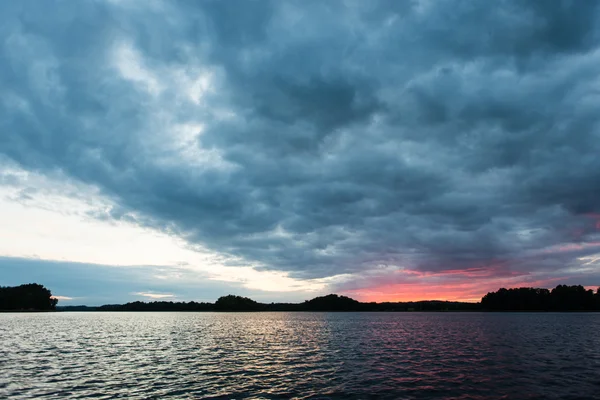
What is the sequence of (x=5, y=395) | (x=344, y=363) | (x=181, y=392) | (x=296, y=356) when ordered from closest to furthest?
1. (x=5, y=395)
2. (x=181, y=392)
3. (x=344, y=363)
4. (x=296, y=356)

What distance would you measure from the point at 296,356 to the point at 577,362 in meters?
38.6

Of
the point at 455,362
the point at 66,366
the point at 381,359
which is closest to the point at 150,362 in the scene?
the point at 66,366


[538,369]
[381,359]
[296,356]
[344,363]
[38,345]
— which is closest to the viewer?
[538,369]

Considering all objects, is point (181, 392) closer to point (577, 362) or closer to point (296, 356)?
point (296, 356)

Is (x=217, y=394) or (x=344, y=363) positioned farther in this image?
(x=344, y=363)

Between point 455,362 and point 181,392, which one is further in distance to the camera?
point 455,362

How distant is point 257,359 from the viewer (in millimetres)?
55188

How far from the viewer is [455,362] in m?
51.7

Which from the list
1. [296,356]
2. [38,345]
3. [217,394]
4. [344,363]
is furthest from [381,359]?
[38,345]

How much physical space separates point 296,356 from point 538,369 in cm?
3212

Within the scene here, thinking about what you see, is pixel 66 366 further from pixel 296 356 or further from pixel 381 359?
pixel 381 359

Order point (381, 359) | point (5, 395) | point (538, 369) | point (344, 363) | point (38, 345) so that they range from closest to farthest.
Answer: point (5, 395), point (538, 369), point (344, 363), point (381, 359), point (38, 345)

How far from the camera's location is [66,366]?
155 ft

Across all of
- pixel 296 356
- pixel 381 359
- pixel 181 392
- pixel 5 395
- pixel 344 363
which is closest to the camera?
pixel 5 395
